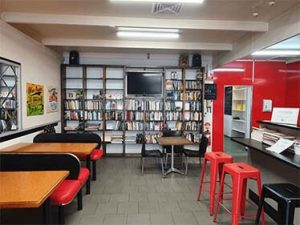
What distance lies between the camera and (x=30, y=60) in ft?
15.4

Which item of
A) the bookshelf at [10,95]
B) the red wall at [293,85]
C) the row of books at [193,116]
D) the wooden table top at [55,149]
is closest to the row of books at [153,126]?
the row of books at [193,116]

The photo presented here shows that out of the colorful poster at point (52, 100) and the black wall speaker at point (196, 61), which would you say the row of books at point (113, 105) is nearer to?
the colorful poster at point (52, 100)

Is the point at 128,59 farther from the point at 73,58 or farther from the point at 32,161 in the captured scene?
the point at 32,161

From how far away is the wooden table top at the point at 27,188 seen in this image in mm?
1752

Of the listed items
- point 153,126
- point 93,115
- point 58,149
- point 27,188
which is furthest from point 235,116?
point 27,188

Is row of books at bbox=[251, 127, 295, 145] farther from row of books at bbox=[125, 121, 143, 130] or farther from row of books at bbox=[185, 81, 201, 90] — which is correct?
row of books at bbox=[125, 121, 143, 130]

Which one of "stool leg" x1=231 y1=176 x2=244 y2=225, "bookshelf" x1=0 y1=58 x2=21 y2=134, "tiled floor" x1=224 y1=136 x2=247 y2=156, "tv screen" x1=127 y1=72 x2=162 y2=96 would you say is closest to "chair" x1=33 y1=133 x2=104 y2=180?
"bookshelf" x1=0 y1=58 x2=21 y2=134

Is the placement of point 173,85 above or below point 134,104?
above

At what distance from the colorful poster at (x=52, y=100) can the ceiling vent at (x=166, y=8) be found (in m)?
3.26

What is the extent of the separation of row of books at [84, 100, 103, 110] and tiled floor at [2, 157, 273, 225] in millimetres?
1960

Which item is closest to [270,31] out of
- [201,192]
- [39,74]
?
[201,192]

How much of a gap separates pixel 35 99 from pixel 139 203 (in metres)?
2.92

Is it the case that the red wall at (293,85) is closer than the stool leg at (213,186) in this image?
No

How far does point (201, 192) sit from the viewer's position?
4039 millimetres
